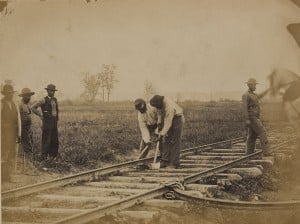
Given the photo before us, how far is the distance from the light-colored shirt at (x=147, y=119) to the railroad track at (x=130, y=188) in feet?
0.64

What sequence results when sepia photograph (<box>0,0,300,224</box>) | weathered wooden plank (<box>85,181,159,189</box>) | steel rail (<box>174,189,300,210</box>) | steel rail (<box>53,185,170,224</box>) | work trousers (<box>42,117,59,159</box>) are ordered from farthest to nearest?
work trousers (<box>42,117,59,159</box>) → weathered wooden plank (<box>85,181,159,189</box>) → sepia photograph (<box>0,0,300,224</box>) → steel rail (<box>174,189,300,210</box>) → steel rail (<box>53,185,170,224</box>)

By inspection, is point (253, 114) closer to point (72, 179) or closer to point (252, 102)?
point (252, 102)

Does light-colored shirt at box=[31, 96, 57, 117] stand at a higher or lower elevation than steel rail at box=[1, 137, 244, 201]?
higher

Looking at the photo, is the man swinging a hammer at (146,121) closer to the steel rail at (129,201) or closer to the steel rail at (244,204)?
the steel rail at (129,201)

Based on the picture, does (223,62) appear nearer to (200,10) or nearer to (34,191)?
(200,10)

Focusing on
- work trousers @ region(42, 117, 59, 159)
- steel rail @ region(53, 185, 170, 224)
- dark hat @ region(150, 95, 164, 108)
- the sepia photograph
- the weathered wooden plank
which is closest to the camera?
steel rail @ region(53, 185, 170, 224)

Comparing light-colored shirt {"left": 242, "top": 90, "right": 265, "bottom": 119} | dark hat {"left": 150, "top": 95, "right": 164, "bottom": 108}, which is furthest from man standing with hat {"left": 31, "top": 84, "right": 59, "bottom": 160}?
light-colored shirt {"left": 242, "top": 90, "right": 265, "bottom": 119}

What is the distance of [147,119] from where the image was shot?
4289 mm

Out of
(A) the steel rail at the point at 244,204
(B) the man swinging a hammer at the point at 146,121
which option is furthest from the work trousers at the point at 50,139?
(A) the steel rail at the point at 244,204

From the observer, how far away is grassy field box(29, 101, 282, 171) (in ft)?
13.9

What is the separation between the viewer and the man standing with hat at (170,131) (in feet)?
14.0

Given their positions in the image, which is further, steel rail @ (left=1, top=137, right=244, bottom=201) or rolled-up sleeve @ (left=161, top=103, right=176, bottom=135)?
rolled-up sleeve @ (left=161, top=103, right=176, bottom=135)

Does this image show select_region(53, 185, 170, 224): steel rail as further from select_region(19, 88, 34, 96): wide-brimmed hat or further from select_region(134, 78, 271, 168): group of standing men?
select_region(19, 88, 34, 96): wide-brimmed hat

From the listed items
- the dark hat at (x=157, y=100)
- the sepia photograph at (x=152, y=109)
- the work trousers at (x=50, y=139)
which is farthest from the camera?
the work trousers at (x=50, y=139)
